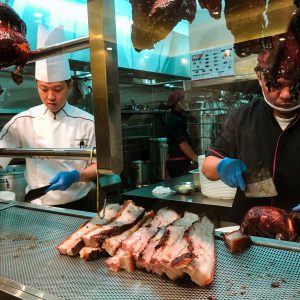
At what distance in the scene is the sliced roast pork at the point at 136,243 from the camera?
101cm

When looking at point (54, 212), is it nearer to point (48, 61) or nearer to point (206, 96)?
point (48, 61)

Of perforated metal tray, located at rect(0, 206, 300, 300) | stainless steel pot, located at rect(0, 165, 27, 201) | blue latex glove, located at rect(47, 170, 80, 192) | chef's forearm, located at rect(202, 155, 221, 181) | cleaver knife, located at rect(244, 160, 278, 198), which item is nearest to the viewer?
perforated metal tray, located at rect(0, 206, 300, 300)

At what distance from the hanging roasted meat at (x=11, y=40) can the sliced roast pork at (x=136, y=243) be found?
937 millimetres

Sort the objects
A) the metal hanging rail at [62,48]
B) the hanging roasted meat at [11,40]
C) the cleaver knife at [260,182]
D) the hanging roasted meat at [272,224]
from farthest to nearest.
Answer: the cleaver knife at [260,182]
the hanging roasted meat at [11,40]
the hanging roasted meat at [272,224]
the metal hanging rail at [62,48]

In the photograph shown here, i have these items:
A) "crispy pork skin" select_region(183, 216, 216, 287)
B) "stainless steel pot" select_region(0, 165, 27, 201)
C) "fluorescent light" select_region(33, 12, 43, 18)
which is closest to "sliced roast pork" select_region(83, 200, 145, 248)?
"crispy pork skin" select_region(183, 216, 216, 287)

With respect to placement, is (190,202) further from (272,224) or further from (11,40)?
(11,40)

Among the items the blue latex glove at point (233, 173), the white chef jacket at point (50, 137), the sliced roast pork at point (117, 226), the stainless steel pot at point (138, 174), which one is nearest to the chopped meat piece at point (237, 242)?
the sliced roast pork at point (117, 226)

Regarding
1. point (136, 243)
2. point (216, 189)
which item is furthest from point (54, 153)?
point (216, 189)

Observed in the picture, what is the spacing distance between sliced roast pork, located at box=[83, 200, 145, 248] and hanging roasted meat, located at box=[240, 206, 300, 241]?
450 millimetres

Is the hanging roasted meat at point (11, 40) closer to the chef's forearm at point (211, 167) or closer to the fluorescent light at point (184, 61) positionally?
the chef's forearm at point (211, 167)

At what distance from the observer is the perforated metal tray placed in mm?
856

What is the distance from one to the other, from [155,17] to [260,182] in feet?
3.71

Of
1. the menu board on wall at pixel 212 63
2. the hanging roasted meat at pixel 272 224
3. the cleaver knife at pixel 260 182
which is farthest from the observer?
the menu board on wall at pixel 212 63

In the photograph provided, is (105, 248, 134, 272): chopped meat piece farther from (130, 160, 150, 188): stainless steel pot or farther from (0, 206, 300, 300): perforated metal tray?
(130, 160, 150, 188): stainless steel pot
